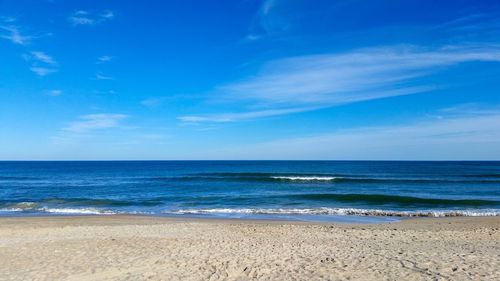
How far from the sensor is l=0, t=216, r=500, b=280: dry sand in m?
7.65

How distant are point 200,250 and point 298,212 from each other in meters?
11.8

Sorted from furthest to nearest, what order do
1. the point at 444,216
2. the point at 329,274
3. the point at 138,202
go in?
the point at 138,202, the point at 444,216, the point at 329,274

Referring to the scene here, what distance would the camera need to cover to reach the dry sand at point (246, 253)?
765cm

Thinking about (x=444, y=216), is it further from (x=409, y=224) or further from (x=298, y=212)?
(x=298, y=212)

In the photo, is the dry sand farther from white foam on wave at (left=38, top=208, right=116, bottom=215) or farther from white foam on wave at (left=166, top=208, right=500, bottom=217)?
white foam on wave at (left=38, top=208, right=116, bottom=215)

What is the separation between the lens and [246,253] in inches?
380

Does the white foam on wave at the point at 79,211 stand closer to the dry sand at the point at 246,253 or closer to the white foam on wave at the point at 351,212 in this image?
the white foam on wave at the point at 351,212

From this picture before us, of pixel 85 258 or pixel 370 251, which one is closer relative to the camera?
pixel 85 258

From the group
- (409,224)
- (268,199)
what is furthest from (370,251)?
(268,199)

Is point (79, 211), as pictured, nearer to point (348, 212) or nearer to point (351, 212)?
point (348, 212)

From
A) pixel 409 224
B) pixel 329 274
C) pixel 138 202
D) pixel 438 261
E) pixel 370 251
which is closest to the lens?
pixel 329 274

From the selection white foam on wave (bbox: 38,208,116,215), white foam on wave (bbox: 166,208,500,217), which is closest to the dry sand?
A: white foam on wave (bbox: 166,208,500,217)

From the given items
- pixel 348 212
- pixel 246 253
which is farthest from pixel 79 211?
pixel 246 253

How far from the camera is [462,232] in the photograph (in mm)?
13711
